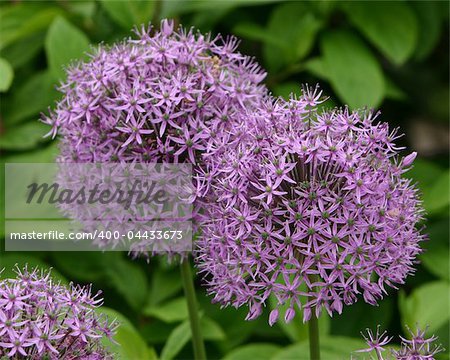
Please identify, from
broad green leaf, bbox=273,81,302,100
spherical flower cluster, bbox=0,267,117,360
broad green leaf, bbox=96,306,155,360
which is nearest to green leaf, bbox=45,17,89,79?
broad green leaf, bbox=273,81,302,100

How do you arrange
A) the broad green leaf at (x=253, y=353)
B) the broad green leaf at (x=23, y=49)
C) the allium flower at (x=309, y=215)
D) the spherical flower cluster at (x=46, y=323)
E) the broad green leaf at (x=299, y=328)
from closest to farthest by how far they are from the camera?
the spherical flower cluster at (x=46, y=323) → the allium flower at (x=309, y=215) → the broad green leaf at (x=253, y=353) → the broad green leaf at (x=299, y=328) → the broad green leaf at (x=23, y=49)

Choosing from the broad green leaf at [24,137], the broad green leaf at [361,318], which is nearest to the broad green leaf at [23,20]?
the broad green leaf at [24,137]

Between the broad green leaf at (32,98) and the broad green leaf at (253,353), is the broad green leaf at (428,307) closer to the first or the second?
the broad green leaf at (253,353)

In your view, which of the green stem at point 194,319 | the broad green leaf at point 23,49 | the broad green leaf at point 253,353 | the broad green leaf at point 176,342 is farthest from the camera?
the broad green leaf at point 23,49

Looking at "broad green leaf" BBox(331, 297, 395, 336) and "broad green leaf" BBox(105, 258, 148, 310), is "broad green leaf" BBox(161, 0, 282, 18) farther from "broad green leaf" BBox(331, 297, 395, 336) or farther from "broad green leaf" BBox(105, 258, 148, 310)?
"broad green leaf" BBox(331, 297, 395, 336)

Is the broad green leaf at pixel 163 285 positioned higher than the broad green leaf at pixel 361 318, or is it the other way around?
the broad green leaf at pixel 163 285

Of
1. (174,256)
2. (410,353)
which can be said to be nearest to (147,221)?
(174,256)
